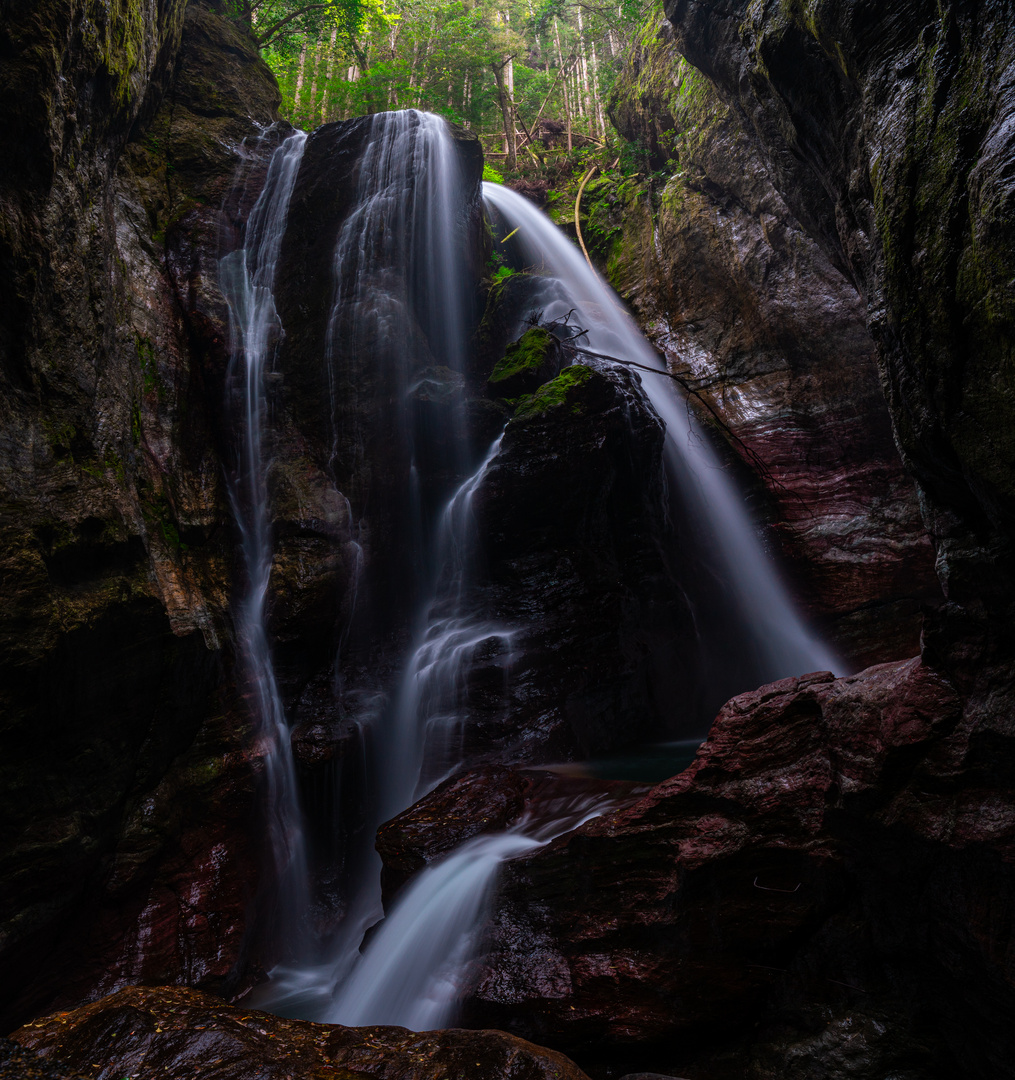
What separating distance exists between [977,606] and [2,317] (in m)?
7.29

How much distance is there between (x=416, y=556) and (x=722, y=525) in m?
4.81

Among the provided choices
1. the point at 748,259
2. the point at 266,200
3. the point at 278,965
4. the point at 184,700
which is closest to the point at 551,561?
the point at 184,700

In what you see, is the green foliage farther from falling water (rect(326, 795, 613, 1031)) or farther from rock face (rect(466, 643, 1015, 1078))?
falling water (rect(326, 795, 613, 1031))

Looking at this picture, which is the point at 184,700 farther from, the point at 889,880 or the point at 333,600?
the point at 889,880

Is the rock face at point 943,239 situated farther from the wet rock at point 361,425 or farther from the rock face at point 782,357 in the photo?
the wet rock at point 361,425

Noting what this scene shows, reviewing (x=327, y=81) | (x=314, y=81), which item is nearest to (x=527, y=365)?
(x=327, y=81)

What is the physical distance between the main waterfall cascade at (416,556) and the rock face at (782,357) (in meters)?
0.61

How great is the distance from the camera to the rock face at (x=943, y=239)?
2664 millimetres

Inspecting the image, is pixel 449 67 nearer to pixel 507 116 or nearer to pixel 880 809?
pixel 507 116

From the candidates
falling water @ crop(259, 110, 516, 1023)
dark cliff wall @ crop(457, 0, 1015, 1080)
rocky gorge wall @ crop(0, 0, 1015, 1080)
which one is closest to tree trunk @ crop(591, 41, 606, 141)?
falling water @ crop(259, 110, 516, 1023)

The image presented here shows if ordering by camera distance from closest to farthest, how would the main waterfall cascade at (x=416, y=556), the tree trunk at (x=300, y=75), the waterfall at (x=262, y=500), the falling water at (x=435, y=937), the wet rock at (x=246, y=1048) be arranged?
the wet rock at (x=246, y=1048) < the falling water at (x=435, y=937) < the main waterfall cascade at (x=416, y=556) < the waterfall at (x=262, y=500) < the tree trunk at (x=300, y=75)

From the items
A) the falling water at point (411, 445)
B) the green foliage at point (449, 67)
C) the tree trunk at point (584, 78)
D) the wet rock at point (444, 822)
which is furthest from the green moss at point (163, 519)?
the tree trunk at point (584, 78)

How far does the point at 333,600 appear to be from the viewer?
26.6 feet

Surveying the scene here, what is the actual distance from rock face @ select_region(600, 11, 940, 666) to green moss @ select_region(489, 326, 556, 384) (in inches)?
105
